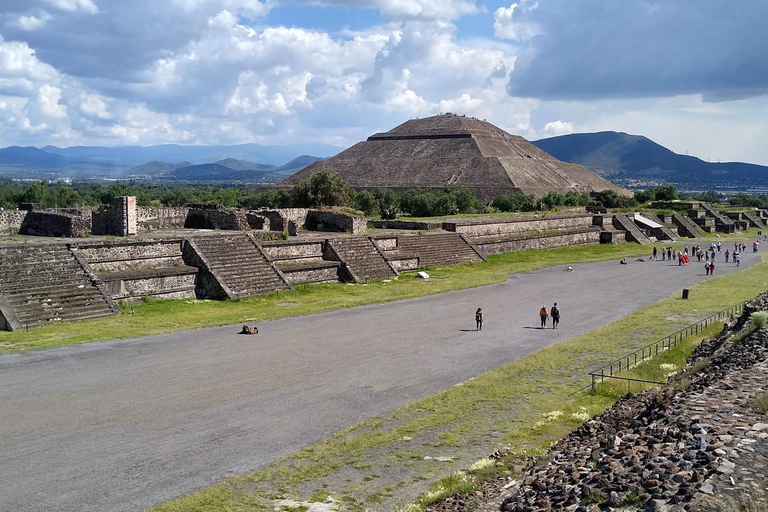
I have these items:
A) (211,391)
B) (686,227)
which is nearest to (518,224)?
(686,227)

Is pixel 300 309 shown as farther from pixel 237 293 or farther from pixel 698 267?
pixel 698 267

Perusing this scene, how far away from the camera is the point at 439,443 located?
10.1 metres

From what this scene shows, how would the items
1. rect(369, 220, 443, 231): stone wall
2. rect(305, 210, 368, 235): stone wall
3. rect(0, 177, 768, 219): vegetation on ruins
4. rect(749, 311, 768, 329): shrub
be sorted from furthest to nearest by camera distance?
rect(0, 177, 768, 219): vegetation on ruins, rect(369, 220, 443, 231): stone wall, rect(305, 210, 368, 235): stone wall, rect(749, 311, 768, 329): shrub

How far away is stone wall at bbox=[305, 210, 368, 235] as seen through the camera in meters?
32.8

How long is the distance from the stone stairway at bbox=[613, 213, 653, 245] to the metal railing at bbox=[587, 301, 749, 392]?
29837mm

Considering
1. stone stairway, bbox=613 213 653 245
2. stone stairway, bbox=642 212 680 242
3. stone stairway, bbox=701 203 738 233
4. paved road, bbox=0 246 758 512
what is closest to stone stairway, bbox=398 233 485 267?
paved road, bbox=0 246 758 512

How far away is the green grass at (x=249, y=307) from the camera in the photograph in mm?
16344

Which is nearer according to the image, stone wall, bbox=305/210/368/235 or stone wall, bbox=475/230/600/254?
stone wall, bbox=305/210/368/235

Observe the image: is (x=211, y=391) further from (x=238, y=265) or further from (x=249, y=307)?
(x=238, y=265)

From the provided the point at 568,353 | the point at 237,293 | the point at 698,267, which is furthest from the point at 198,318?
the point at 698,267

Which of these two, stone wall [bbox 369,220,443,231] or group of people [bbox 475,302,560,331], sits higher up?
stone wall [bbox 369,220,443,231]

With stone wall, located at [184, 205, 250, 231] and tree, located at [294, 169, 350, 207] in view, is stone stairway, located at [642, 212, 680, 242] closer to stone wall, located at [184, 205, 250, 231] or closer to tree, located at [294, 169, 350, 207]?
tree, located at [294, 169, 350, 207]

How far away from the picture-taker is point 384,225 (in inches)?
1533

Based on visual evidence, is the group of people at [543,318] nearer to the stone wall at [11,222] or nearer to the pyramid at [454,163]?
the stone wall at [11,222]
